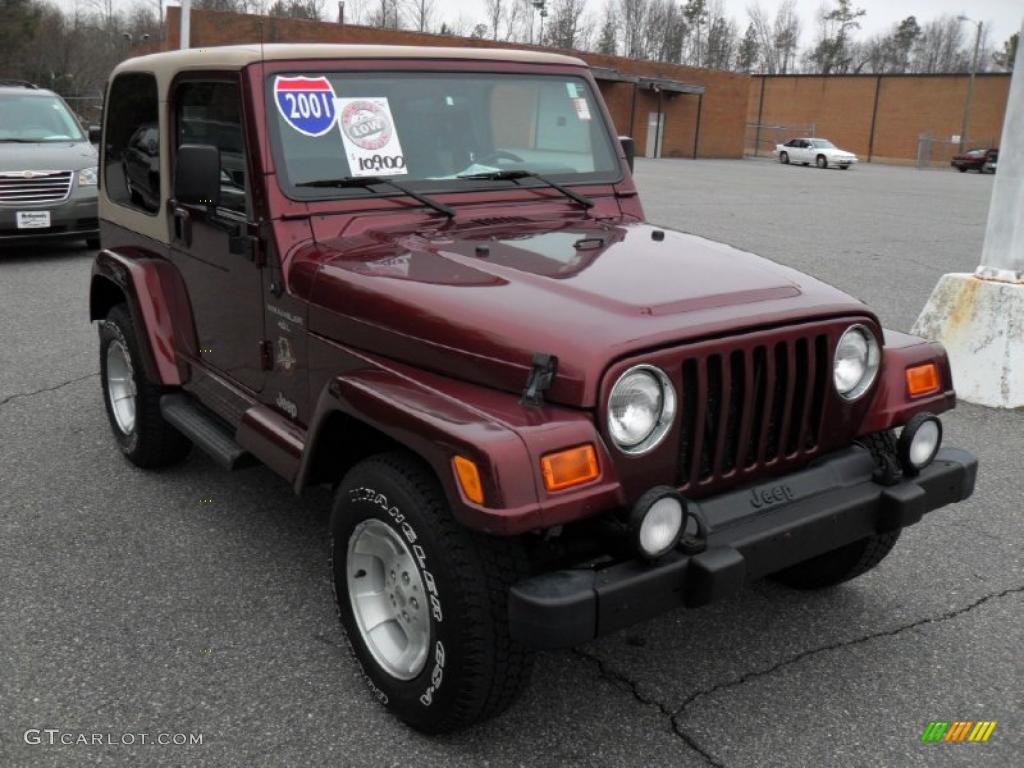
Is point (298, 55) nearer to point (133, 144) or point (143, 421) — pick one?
point (133, 144)

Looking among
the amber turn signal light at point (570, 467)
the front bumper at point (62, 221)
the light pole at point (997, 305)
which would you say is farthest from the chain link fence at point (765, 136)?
the amber turn signal light at point (570, 467)

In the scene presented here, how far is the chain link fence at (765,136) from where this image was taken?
55.3 meters

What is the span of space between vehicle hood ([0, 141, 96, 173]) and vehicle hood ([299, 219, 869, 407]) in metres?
8.38

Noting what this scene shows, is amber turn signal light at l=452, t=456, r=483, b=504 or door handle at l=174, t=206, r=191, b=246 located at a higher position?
door handle at l=174, t=206, r=191, b=246

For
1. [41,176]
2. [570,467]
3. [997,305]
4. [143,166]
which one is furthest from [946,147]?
[570,467]

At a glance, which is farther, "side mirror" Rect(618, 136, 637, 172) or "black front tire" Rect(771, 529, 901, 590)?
"side mirror" Rect(618, 136, 637, 172)

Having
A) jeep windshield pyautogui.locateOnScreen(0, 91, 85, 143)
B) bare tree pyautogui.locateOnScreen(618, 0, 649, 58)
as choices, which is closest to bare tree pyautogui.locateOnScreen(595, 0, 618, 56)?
bare tree pyautogui.locateOnScreen(618, 0, 649, 58)

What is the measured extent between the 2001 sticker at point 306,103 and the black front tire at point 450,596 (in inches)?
52.3

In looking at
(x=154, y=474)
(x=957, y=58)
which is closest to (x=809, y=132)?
(x=957, y=58)

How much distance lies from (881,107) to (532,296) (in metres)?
59.3

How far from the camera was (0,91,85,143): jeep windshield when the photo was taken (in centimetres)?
1101

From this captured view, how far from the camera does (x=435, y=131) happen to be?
3611 mm

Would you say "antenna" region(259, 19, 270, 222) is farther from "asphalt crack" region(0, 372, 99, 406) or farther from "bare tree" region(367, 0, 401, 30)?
"bare tree" region(367, 0, 401, 30)

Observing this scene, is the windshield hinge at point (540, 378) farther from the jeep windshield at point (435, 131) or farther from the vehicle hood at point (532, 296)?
the jeep windshield at point (435, 131)
